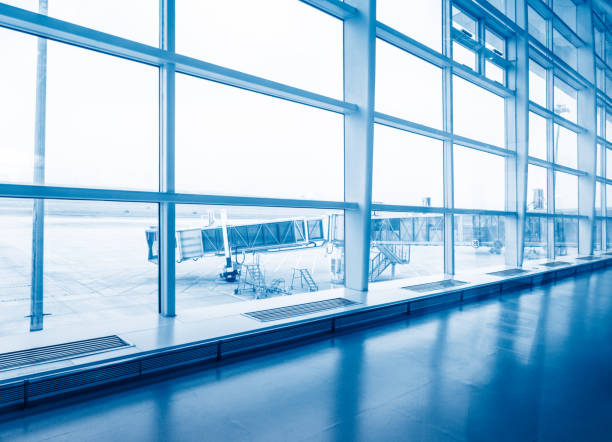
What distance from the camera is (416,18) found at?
6410 millimetres

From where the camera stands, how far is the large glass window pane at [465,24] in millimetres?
7184

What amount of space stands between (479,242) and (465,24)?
4.13m

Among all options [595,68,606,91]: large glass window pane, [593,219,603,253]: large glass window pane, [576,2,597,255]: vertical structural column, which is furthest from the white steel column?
[595,68,606,91]: large glass window pane

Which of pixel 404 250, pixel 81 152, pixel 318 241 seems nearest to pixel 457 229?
pixel 404 250

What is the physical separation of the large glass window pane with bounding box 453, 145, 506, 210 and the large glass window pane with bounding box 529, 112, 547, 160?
1.43 metres

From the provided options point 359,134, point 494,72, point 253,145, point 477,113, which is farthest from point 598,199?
point 253,145

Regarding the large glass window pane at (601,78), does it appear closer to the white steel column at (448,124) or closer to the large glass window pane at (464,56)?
the large glass window pane at (464,56)

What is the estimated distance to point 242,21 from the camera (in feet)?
14.9

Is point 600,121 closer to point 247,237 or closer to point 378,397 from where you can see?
point 247,237

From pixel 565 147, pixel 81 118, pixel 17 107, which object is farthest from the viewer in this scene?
pixel 565 147

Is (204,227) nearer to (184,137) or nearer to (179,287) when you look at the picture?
Answer: (179,287)

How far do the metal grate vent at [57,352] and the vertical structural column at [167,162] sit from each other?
28.5 inches

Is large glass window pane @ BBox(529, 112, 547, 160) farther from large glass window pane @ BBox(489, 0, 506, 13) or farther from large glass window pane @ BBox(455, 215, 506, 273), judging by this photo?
large glass window pane @ BBox(489, 0, 506, 13)

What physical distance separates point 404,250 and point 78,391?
5229mm
